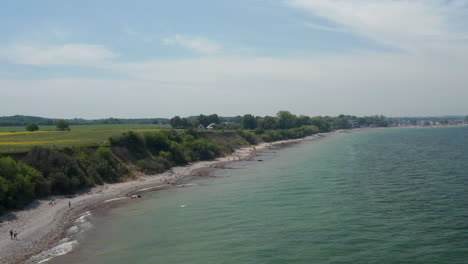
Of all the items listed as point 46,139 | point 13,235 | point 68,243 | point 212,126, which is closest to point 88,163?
point 46,139

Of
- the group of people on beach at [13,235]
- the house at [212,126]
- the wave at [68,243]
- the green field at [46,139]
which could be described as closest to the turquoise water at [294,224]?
the wave at [68,243]

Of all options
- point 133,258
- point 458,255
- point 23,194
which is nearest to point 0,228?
point 23,194

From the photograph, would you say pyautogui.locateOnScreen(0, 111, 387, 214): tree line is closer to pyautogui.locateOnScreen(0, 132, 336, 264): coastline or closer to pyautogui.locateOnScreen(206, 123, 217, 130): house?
pyautogui.locateOnScreen(0, 132, 336, 264): coastline

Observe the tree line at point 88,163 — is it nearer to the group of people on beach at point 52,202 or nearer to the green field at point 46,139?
the group of people on beach at point 52,202

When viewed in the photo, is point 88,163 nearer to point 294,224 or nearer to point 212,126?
point 294,224

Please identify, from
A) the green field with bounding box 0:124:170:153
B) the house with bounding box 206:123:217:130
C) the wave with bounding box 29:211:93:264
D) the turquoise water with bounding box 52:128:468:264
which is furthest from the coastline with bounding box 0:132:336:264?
the house with bounding box 206:123:217:130
